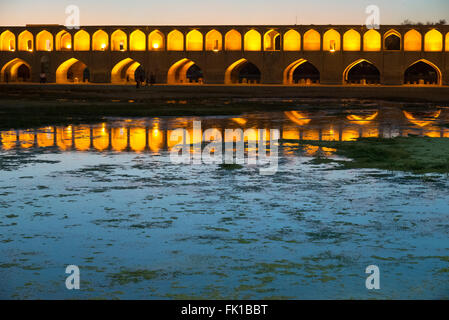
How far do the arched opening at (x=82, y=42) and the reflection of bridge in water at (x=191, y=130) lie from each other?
24.2m

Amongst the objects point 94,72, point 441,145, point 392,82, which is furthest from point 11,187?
point 94,72

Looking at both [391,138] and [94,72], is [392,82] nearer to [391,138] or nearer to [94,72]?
[94,72]

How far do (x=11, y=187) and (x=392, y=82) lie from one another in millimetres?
29444

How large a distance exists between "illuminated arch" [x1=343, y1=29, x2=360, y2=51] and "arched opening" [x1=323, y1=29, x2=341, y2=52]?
→ 0.30m

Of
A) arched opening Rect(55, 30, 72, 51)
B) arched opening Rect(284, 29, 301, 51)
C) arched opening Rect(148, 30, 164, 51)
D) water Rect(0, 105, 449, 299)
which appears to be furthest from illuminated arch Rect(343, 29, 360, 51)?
water Rect(0, 105, 449, 299)

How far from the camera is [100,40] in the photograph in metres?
37.0

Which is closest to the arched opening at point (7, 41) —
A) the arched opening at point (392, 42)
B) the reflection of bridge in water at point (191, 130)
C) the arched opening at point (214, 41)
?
the arched opening at point (214, 41)

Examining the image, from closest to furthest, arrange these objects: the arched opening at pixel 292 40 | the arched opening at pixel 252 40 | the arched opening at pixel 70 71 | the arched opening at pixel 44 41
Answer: the arched opening at pixel 292 40 < the arched opening at pixel 252 40 < the arched opening at pixel 44 41 < the arched opening at pixel 70 71

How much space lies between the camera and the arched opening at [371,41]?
33.5 meters

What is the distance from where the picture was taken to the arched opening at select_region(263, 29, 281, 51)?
114 feet

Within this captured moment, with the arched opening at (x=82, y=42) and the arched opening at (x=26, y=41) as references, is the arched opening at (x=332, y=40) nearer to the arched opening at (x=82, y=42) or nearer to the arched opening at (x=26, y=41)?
the arched opening at (x=82, y=42)

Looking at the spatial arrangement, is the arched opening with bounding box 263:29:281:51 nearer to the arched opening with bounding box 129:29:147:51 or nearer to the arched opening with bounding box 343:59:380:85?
the arched opening with bounding box 129:29:147:51

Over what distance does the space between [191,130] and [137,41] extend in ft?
86.5

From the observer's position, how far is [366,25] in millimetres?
33500
